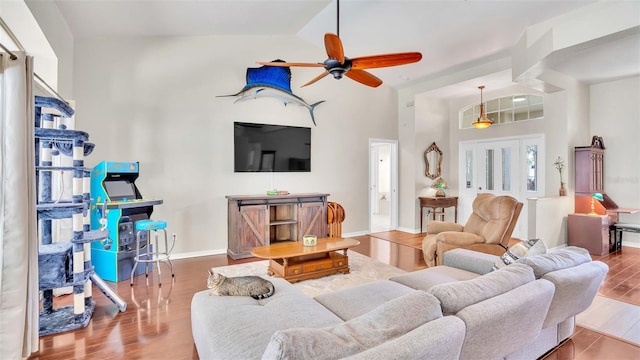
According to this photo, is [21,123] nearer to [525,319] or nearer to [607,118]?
[525,319]

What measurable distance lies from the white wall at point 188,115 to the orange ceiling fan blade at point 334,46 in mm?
2837

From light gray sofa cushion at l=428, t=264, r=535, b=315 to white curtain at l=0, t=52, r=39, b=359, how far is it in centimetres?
264

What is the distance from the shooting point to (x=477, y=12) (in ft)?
13.7

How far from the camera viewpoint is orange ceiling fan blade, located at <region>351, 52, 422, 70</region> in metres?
2.87

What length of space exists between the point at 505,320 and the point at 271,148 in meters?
4.54

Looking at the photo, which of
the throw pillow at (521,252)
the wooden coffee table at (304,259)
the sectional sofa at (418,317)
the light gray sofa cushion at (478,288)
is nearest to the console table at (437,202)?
the wooden coffee table at (304,259)

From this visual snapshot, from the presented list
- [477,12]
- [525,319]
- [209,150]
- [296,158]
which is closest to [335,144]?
[296,158]

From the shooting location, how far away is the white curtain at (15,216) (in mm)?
2105

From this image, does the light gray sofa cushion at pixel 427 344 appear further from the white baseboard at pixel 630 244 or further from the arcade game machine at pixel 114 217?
the white baseboard at pixel 630 244

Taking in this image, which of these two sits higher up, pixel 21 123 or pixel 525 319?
pixel 21 123

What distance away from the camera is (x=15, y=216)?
2.15 metres

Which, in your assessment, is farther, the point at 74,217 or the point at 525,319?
the point at 74,217

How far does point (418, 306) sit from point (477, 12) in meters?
4.24

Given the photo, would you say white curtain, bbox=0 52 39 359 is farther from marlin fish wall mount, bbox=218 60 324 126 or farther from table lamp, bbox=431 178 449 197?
table lamp, bbox=431 178 449 197
